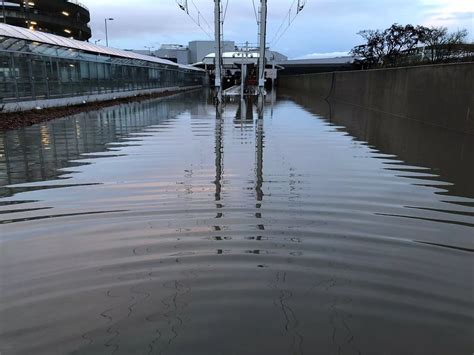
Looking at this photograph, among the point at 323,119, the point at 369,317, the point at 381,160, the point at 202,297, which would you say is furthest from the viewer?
the point at 323,119

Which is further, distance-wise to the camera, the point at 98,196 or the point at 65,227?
the point at 98,196

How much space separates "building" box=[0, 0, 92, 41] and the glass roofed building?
98.6 feet

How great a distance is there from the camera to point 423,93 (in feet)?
47.4

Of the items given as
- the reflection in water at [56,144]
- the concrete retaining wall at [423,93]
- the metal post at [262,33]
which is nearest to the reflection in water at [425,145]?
the concrete retaining wall at [423,93]

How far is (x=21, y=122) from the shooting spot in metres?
14.7

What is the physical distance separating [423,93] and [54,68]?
16630 millimetres

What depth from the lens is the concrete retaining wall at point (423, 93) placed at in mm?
11617

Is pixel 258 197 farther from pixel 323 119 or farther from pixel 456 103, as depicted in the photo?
pixel 323 119

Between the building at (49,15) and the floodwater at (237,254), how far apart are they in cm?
5615

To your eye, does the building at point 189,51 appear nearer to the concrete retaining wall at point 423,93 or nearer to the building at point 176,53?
the building at point 176,53

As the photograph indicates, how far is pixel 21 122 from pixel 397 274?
13.9m

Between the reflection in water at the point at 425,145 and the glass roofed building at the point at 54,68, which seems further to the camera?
the glass roofed building at the point at 54,68

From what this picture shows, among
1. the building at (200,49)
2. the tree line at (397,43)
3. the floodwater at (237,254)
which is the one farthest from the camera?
the building at (200,49)

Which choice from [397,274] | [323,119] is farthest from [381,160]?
A: [323,119]
